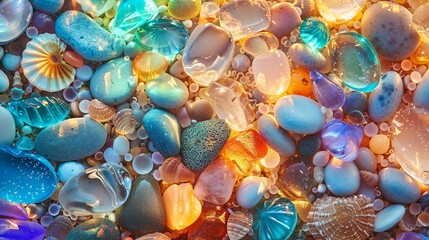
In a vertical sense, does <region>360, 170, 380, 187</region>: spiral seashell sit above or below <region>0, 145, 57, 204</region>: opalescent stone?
below

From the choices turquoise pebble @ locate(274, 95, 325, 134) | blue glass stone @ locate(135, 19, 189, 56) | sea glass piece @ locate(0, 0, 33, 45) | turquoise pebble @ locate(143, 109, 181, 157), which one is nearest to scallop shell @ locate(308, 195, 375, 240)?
turquoise pebble @ locate(274, 95, 325, 134)

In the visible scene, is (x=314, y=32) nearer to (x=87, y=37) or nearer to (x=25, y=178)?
(x=87, y=37)

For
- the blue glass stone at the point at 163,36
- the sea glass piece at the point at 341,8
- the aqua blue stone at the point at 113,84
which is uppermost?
the sea glass piece at the point at 341,8

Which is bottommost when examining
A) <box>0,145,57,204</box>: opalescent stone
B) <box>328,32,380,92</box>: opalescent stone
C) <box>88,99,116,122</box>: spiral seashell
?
<box>0,145,57,204</box>: opalescent stone

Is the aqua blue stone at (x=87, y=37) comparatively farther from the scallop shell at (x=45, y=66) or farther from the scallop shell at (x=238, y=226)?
the scallop shell at (x=238, y=226)

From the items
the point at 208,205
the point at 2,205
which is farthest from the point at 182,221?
the point at 2,205

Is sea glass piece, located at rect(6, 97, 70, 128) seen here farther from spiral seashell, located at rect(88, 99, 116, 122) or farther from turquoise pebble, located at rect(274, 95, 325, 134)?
turquoise pebble, located at rect(274, 95, 325, 134)

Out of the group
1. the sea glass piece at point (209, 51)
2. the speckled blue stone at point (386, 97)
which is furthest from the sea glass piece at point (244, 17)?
the speckled blue stone at point (386, 97)
